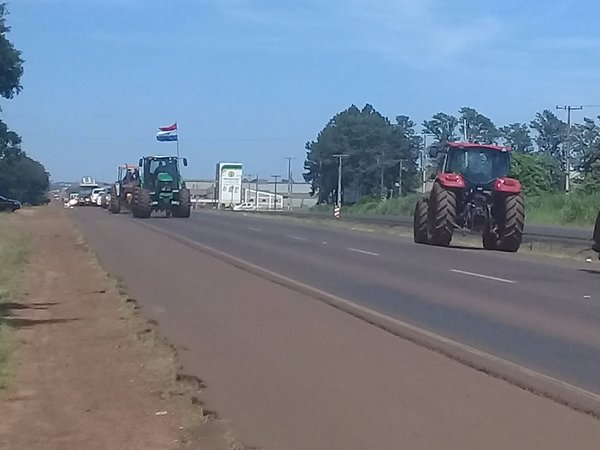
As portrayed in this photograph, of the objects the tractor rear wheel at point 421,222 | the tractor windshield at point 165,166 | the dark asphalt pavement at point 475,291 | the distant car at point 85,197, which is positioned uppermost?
the tractor windshield at point 165,166

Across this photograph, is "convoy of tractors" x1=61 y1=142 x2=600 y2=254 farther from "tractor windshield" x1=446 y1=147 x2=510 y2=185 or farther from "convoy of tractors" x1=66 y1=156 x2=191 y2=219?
"convoy of tractors" x1=66 y1=156 x2=191 y2=219

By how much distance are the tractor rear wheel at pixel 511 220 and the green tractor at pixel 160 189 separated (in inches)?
1172

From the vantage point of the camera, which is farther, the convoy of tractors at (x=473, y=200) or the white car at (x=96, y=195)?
the white car at (x=96, y=195)

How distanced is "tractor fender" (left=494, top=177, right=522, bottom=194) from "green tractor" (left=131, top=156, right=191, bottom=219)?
97.8 ft

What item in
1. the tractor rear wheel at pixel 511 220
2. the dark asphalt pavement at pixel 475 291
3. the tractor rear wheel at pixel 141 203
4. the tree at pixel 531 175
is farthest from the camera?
the tree at pixel 531 175

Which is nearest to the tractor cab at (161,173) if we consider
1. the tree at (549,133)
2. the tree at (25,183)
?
the tree at (25,183)

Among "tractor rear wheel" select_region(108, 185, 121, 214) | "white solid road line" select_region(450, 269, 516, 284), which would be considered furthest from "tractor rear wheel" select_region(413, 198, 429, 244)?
"tractor rear wheel" select_region(108, 185, 121, 214)

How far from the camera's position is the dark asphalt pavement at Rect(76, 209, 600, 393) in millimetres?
13047

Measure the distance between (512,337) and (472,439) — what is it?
5.58 m

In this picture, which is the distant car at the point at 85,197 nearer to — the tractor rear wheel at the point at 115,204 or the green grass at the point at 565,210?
the tractor rear wheel at the point at 115,204

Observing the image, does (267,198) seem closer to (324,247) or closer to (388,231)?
(388,231)

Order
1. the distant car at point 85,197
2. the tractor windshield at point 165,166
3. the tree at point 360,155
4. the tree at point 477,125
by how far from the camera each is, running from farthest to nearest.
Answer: the tree at point 477,125
the tree at point 360,155
the distant car at point 85,197
the tractor windshield at point 165,166

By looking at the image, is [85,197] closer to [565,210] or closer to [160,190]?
[160,190]

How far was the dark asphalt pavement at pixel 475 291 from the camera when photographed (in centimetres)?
1305
